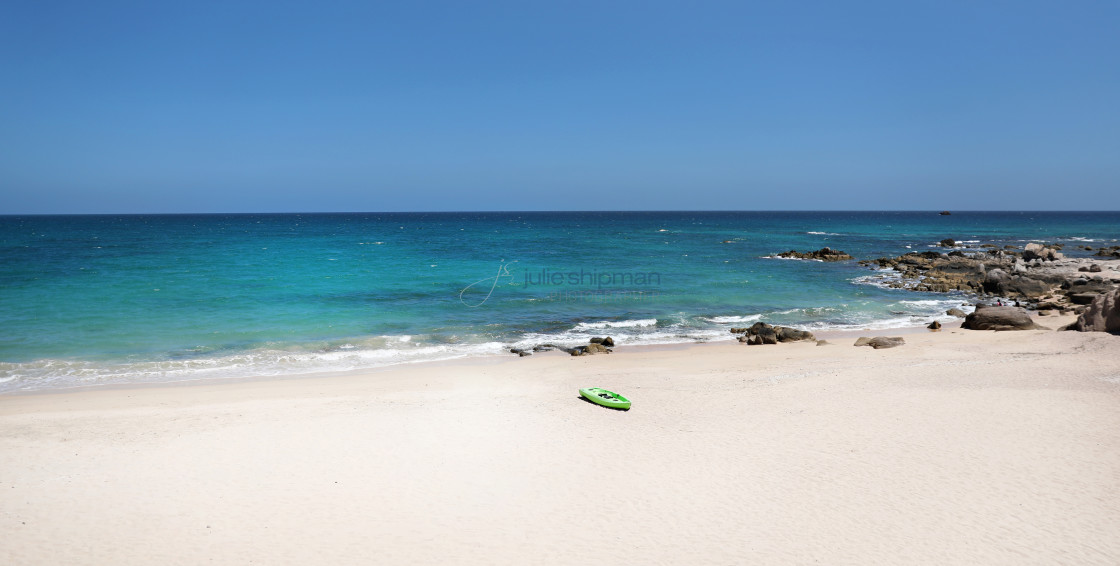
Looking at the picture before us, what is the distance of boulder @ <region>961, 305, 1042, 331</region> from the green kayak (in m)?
14.8

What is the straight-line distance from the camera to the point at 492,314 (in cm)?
2314

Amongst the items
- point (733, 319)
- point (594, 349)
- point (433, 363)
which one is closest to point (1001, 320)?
point (733, 319)

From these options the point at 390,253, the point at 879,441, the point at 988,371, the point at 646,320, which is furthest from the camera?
the point at 390,253

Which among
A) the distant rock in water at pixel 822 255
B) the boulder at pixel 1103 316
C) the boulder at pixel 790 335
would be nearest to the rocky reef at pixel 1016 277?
the distant rock in water at pixel 822 255

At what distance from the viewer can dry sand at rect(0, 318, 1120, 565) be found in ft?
21.0

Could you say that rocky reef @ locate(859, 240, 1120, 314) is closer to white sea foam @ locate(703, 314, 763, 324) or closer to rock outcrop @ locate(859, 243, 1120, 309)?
rock outcrop @ locate(859, 243, 1120, 309)

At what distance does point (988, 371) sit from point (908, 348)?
306 cm

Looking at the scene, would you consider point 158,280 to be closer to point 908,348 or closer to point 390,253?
point 390,253

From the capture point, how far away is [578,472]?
8156 millimetres

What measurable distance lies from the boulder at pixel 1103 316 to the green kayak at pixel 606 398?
14634 mm

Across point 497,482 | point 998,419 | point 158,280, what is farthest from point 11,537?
point 158,280

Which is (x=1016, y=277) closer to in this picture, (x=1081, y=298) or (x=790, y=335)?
(x=1081, y=298)

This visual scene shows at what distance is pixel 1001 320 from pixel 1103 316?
274 centimetres

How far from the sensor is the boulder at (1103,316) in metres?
15.9
